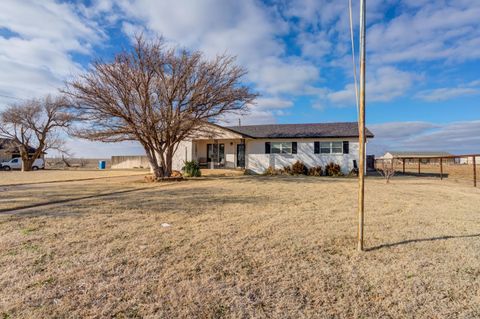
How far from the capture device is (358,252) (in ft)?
14.8

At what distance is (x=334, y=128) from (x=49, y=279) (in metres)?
22.0

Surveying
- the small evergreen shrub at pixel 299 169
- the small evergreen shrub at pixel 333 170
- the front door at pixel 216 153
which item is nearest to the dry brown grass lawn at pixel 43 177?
the front door at pixel 216 153

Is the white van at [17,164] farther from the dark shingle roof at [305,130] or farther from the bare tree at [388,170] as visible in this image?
the bare tree at [388,170]

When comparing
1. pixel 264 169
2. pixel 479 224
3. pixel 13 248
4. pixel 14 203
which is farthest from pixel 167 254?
pixel 264 169

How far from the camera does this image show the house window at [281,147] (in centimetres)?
2266

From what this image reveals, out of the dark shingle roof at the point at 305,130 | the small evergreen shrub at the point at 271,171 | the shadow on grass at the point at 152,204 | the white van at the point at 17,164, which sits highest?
the dark shingle roof at the point at 305,130

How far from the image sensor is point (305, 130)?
23.4 metres

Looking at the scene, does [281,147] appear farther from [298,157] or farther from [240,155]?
[240,155]

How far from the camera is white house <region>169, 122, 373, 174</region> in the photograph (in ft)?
70.5

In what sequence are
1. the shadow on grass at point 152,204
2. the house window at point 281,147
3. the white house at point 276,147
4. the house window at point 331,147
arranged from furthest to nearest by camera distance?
the house window at point 281,147, the house window at point 331,147, the white house at point 276,147, the shadow on grass at point 152,204

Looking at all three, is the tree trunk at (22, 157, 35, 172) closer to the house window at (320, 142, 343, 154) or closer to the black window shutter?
the house window at (320, 142, 343, 154)

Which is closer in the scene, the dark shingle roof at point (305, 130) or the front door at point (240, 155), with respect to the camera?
the dark shingle roof at point (305, 130)

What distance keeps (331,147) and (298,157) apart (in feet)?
8.10

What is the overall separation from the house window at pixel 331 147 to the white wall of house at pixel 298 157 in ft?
0.73
